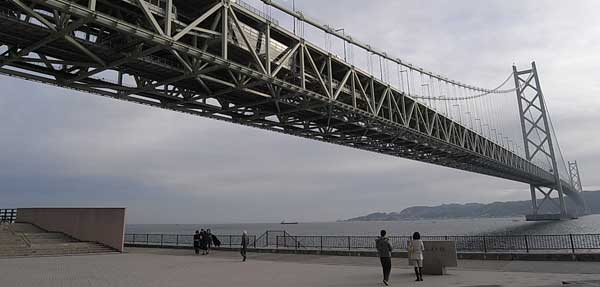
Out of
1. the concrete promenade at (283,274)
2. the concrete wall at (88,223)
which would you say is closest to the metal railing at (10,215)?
the concrete wall at (88,223)

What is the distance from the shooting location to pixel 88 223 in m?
28.7

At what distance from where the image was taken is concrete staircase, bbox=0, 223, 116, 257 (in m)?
24.3

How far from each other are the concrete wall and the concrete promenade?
800cm

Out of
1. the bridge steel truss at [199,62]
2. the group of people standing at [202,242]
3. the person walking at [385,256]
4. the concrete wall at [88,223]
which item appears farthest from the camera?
the concrete wall at [88,223]

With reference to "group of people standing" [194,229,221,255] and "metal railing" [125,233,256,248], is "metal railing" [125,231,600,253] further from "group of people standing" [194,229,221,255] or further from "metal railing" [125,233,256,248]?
"group of people standing" [194,229,221,255]

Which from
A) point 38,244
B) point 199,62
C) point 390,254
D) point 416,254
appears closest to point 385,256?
point 390,254

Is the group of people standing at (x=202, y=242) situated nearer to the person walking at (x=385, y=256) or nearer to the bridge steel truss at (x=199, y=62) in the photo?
the bridge steel truss at (x=199, y=62)

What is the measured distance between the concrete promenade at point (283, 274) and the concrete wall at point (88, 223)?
26.3 ft

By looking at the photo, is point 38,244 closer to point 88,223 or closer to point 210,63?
point 88,223

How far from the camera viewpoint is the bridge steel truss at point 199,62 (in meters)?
15.1

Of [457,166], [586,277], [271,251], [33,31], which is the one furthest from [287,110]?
[457,166]

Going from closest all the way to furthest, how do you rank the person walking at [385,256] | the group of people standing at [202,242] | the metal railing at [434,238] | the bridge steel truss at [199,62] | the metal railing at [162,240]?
the person walking at [385,256] → the bridge steel truss at [199,62] → the metal railing at [434,238] → the group of people standing at [202,242] → the metal railing at [162,240]

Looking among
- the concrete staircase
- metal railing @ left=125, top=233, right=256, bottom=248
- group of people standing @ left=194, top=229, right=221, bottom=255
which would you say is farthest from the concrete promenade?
metal railing @ left=125, top=233, right=256, bottom=248

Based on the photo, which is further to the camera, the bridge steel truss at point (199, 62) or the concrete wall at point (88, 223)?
the concrete wall at point (88, 223)
